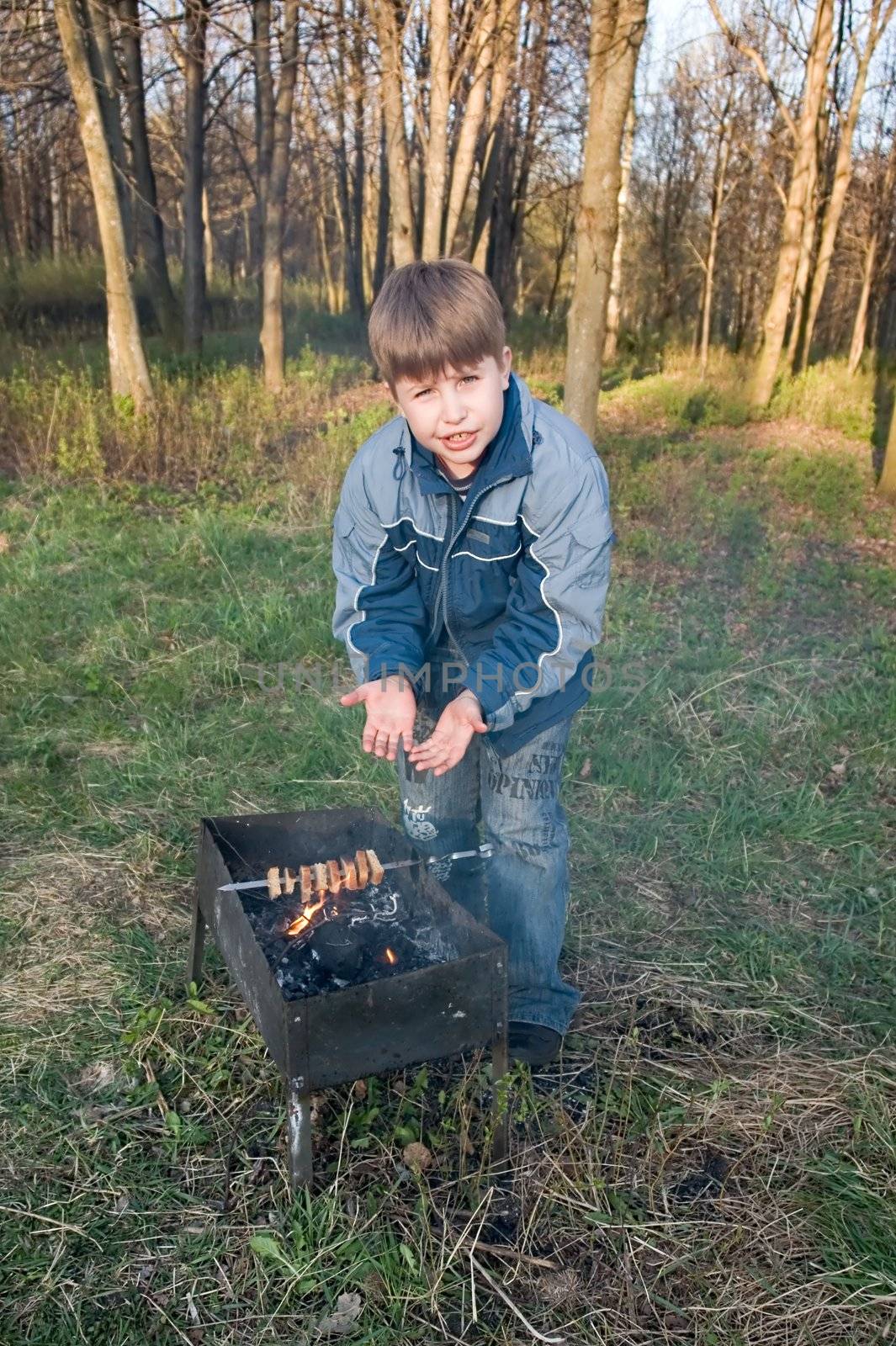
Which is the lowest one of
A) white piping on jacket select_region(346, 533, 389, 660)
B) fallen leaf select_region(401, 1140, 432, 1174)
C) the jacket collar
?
fallen leaf select_region(401, 1140, 432, 1174)

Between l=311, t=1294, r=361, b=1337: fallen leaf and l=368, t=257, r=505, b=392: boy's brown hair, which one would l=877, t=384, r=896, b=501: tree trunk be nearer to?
l=368, t=257, r=505, b=392: boy's brown hair

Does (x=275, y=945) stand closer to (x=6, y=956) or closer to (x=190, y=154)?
(x=6, y=956)

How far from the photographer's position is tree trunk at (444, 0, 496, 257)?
10766 mm

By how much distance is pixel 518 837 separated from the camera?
8.92ft

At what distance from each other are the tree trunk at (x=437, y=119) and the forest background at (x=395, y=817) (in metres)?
0.07

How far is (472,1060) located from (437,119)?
416 inches

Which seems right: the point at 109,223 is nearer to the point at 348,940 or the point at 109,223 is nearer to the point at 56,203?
the point at 348,940

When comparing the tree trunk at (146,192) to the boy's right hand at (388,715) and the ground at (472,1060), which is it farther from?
the boy's right hand at (388,715)

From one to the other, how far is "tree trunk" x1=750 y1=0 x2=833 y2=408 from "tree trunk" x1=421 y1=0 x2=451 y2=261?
612 cm

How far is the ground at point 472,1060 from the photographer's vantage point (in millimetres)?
2229

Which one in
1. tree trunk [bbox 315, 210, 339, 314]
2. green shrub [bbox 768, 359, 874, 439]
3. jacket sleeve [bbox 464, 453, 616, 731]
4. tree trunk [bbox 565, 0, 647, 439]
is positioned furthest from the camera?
tree trunk [bbox 315, 210, 339, 314]

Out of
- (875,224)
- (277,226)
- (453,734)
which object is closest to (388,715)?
(453,734)

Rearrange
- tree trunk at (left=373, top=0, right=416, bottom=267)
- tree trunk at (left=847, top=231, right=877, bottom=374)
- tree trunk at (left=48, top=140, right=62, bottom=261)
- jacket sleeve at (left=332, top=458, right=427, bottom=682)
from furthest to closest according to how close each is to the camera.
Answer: tree trunk at (left=48, top=140, right=62, bottom=261)
tree trunk at (left=847, top=231, right=877, bottom=374)
tree trunk at (left=373, top=0, right=416, bottom=267)
jacket sleeve at (left=332, top=458, right=427, bottom=682)

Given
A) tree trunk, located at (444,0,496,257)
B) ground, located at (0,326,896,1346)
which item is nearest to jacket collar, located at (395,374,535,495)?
ground, located at (0,326,896,1346)
